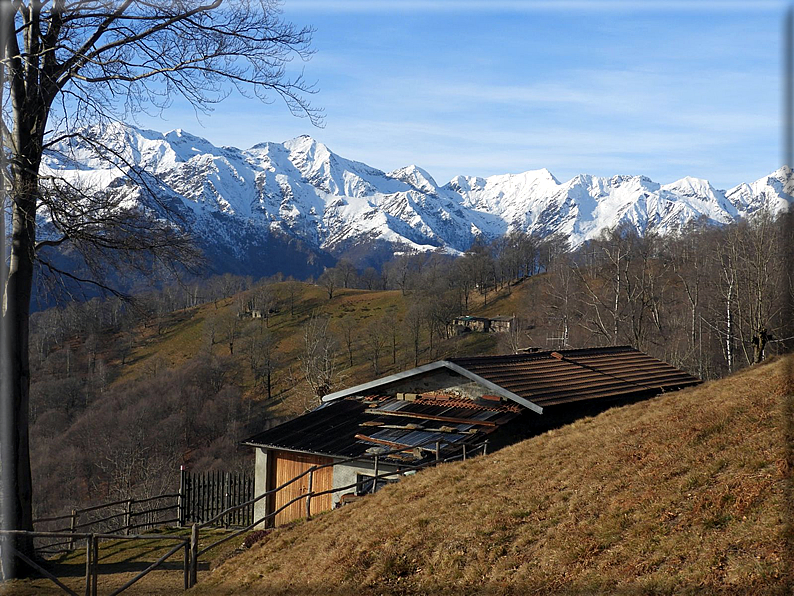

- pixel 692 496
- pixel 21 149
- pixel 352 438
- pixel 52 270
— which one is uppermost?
pixel 21 149

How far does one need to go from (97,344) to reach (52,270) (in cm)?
9793

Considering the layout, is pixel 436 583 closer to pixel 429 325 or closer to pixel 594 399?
pixel 594 399

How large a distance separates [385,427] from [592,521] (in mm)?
10216

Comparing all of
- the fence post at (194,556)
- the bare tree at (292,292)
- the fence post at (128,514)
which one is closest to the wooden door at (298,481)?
the fence post at (128,514)

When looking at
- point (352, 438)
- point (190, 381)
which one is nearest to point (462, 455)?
point (352, 438)

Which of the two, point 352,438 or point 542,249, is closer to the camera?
point 352,438

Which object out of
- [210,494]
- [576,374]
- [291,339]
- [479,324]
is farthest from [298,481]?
[291,339]

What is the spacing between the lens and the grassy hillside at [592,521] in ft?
22.5

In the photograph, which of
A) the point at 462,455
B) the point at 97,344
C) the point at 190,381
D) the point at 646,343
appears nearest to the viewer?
the point at 462,455

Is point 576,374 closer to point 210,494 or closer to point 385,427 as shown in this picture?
point 385,427

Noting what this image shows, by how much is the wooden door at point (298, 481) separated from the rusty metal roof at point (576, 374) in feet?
15.5

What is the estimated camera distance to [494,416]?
17172mm

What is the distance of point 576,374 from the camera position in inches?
801

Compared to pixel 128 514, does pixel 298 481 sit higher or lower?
higher
